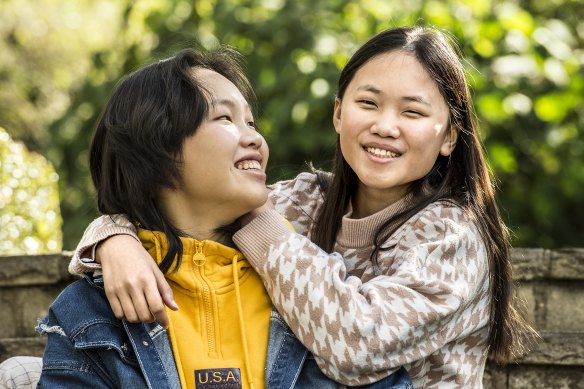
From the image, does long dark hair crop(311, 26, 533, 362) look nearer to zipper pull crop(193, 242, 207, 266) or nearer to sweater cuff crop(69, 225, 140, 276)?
zipper pull crop(193, 242, 207, 266)

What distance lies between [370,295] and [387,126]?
0.49 metres

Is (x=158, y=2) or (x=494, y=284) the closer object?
(x=494, y=284)

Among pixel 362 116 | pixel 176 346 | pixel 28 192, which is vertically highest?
pixel 362 116

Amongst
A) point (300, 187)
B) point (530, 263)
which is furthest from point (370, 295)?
point (530, 263)

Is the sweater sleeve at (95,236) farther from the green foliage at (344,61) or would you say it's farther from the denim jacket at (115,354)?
the green foliage at (344,61)

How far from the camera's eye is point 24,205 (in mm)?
3818

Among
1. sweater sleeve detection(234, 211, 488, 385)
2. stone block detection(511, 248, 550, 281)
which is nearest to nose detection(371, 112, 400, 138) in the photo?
sweater sleeve detection(234, 211, 488, 385)

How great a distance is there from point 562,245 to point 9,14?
32.6ft

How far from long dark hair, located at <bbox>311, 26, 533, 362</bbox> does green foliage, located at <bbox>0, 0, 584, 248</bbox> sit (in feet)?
6.06

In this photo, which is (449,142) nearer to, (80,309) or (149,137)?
(149,137)

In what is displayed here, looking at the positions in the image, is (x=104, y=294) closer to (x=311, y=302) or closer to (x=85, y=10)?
(x=311, y=302)

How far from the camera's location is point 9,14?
42.9ft

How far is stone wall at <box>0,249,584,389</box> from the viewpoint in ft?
9.64

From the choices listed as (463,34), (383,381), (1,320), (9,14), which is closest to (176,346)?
(383,381)
